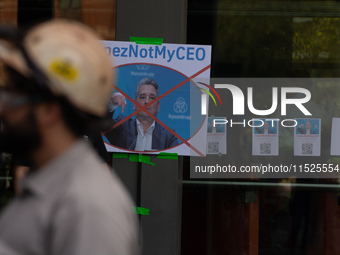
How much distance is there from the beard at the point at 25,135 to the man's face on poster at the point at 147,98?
2.86m

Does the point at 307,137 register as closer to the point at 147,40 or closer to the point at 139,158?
the point at 139,158

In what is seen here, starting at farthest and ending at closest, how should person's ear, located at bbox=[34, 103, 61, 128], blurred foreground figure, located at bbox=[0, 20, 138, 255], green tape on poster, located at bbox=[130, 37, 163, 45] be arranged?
green tape on poster, located at bbox=[130, 37, 163, 45], person's ear, located at bbox=[34, 103, 61, 128], blurred foreground figure, located at bbox=[0, 20, 138, 255]

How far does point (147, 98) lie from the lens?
4020 mm

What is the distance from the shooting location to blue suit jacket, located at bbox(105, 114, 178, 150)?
4.02m

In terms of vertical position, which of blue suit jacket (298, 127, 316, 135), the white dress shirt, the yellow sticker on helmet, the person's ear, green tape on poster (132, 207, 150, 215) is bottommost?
green tape on poster (132, 207, 150, 215)

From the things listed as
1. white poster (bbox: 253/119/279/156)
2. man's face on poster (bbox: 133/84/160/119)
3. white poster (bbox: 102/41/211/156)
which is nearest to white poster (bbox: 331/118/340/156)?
white poster (bbox: 253/119/279/156)

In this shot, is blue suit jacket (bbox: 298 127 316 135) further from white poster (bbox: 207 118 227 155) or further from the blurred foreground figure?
the blurred foreground figure

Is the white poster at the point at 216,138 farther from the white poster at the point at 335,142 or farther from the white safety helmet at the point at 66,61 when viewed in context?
the white safety helmet at the point at 66,61

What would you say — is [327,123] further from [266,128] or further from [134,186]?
[134,186]

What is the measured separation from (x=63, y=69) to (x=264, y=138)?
11.3ft

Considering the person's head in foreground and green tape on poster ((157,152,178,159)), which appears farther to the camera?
green tape on poster ((157,152,178,159))

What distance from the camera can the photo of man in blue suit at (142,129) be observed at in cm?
401

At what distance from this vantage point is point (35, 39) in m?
1.13

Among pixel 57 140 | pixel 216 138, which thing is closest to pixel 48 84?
pixel 57 140
